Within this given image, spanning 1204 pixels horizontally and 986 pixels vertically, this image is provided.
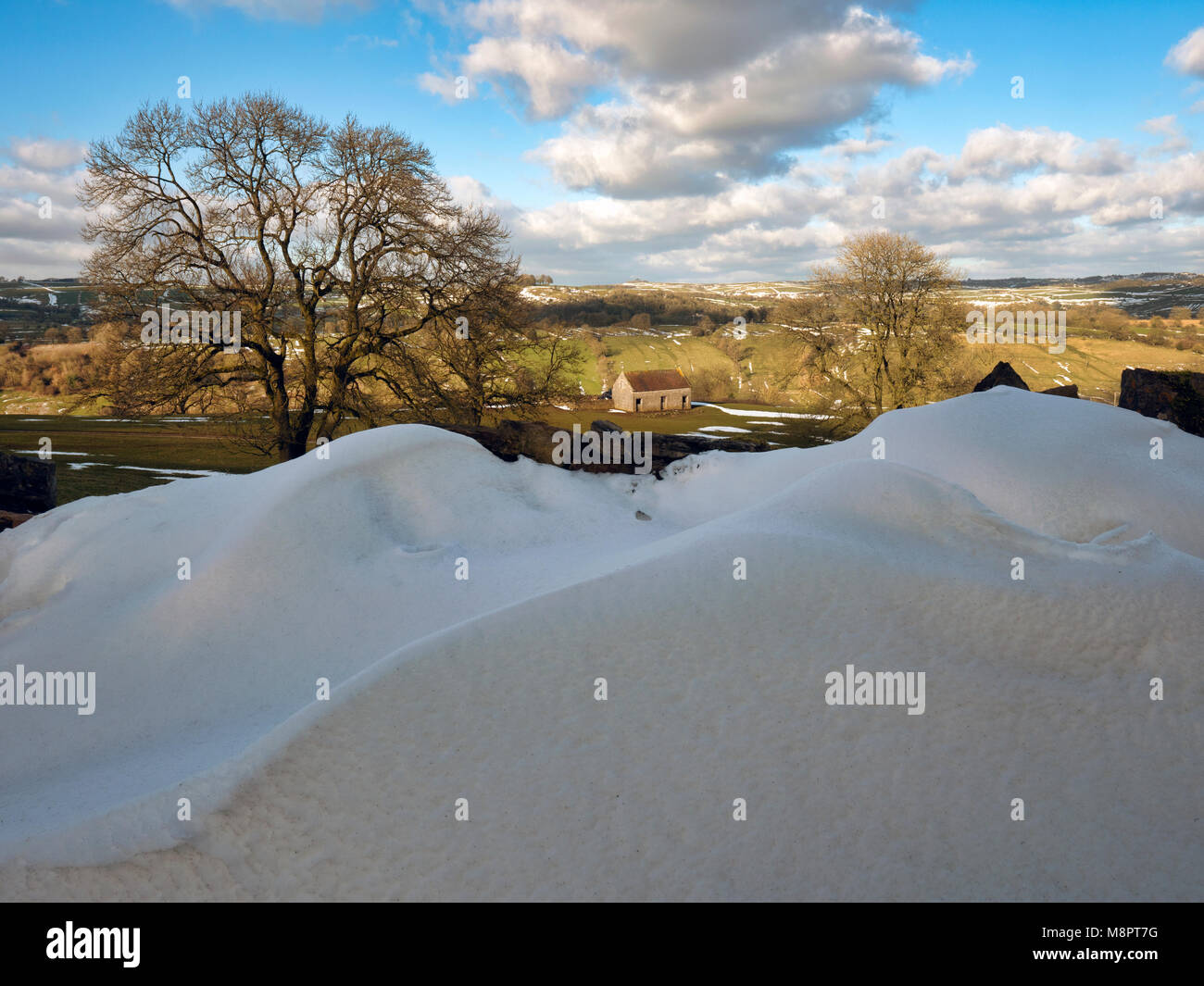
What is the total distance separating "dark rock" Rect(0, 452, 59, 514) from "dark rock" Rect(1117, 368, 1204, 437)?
21261mm

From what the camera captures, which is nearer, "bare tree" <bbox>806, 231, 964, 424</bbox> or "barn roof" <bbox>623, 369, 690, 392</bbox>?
"bare tree" <bbox>806, 231, 964, 424</bbox>

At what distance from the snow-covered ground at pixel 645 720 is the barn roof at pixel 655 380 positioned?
225 feet

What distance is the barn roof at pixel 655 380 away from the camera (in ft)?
251

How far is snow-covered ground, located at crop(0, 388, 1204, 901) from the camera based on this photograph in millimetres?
4512

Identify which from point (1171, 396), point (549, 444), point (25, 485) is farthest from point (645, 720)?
point (1171, 396)

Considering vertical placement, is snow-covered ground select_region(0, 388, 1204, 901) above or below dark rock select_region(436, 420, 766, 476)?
below

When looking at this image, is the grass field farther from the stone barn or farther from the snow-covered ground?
the stone barn

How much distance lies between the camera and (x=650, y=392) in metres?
75.8

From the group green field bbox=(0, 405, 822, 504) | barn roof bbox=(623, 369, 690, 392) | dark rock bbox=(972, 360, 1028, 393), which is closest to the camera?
dark rock bbox=(972, 360, 1028, 393)

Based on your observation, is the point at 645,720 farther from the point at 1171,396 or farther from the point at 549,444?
the point at 1171,396

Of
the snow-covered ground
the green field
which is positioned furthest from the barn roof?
the snow-covered ground

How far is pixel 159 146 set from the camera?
21297 millimetres

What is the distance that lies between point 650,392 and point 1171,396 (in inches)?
2467

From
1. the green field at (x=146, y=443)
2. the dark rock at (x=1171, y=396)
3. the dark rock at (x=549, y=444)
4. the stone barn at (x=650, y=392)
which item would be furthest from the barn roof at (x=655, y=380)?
the dark rock at (x=549, y=444)
